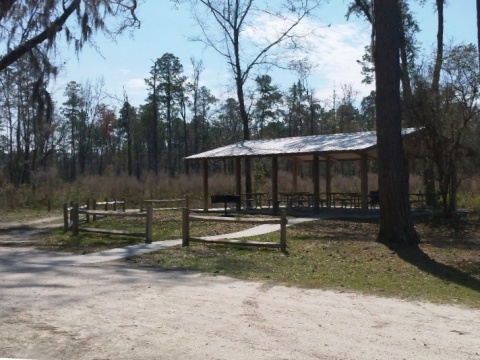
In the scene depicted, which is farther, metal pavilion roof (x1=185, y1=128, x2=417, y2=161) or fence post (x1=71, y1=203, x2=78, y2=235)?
metal pavilion roof (x1=185, y1=128, x2=417, y2=161)

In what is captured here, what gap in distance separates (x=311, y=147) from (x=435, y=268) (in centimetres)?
1311

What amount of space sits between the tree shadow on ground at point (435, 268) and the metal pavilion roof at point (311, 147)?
23.6ft

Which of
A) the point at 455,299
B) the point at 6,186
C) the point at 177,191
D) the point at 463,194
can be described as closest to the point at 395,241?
the point at 455,299

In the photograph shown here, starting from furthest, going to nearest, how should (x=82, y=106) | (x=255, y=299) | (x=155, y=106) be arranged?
(x=82, y=106)
(x=155, y=106)
(x=255, y=299)

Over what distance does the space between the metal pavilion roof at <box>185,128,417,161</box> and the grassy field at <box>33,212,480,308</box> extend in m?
3.87

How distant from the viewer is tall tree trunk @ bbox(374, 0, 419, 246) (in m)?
14.8

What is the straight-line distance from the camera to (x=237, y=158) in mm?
26734

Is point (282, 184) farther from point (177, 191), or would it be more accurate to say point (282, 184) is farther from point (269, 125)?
point (269, 125)

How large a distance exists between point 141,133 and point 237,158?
152 feet

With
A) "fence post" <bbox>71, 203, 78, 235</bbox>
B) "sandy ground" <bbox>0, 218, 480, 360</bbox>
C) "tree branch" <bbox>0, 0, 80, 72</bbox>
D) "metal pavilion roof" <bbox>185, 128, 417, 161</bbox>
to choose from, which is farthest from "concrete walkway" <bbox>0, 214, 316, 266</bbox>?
"tree branch" <bbox>0, 0, 80, 72</bbox>

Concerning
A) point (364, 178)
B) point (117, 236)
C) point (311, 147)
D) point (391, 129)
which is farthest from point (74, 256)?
point (311, 147)

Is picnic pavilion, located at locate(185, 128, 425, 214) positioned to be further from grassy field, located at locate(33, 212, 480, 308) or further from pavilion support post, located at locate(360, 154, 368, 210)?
grassy field, located at locate(33, 212, 480, 308)

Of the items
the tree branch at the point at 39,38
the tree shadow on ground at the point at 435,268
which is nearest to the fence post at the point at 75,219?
the tree branch at the point at 39,38

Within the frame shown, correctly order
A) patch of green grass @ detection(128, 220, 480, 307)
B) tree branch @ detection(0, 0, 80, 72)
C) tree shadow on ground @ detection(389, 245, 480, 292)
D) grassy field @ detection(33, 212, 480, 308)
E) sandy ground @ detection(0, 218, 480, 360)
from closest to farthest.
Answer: sandy ground @ detection(0, 218, 480, 360)
patch of green grass @ detection(128, 220, 480, 307)
grassy field @ detection(33, 212, 480, 308)
tree shadow on ground @ detection(389, 245, 480, 292)
tree branch @ detection(0, 0, 80, 72)
